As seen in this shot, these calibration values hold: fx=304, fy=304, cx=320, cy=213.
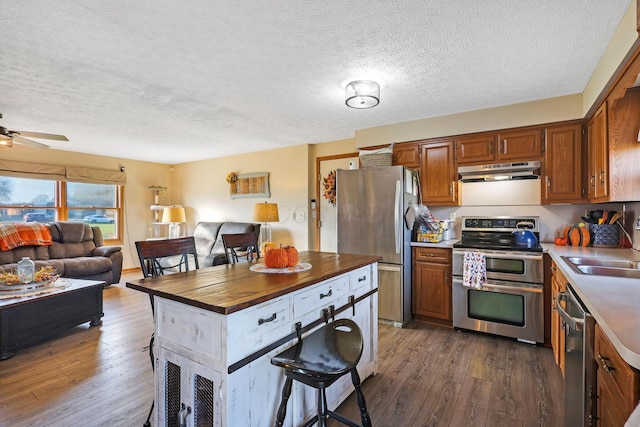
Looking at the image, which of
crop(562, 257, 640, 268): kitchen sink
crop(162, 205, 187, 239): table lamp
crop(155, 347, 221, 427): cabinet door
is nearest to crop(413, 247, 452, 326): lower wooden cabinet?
crop(562, 257, 640, 268): kitchen sink

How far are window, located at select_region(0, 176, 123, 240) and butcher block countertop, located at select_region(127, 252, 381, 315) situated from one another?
5.15m

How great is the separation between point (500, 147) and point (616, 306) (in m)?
2.52

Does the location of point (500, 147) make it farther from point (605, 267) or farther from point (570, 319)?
point (570, 319)

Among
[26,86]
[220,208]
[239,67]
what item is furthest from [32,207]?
[239,67]

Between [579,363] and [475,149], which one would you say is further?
[475,149]

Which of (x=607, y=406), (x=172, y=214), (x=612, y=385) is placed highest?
(x=172, y=214)

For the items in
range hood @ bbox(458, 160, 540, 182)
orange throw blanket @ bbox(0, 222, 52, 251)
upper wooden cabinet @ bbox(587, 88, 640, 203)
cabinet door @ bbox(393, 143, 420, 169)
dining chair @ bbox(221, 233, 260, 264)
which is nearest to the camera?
upper wooden cabinet @ bbox(587, 88, 640, 203)


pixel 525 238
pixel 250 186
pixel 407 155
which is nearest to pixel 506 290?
pixel 525 238

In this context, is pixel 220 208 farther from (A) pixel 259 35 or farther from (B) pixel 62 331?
(A) pixel 259 35

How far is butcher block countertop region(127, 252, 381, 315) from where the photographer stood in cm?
122

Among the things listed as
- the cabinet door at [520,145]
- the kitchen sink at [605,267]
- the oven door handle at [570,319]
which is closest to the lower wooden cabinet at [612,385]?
the oven door handle at [570,319]

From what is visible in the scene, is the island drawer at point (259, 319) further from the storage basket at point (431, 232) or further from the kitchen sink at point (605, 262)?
the storage basket at point (431, 232)

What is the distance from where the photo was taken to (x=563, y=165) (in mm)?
2973

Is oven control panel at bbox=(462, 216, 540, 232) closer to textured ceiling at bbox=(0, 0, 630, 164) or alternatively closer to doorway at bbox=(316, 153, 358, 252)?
textured ceiling at bbox=(0, 0, 630, 164)
